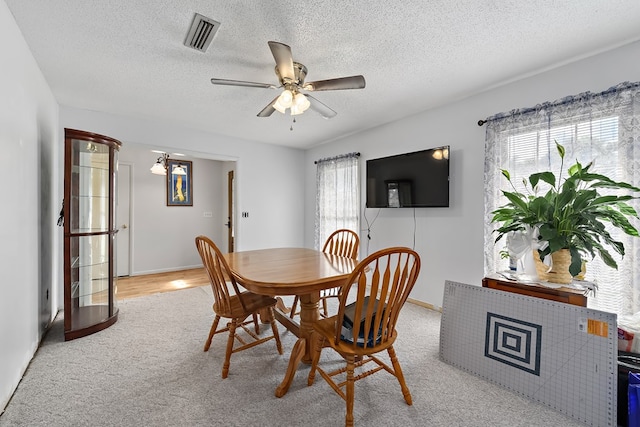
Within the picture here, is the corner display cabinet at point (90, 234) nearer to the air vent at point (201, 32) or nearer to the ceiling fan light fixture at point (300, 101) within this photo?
the air vent at point (201, 32)

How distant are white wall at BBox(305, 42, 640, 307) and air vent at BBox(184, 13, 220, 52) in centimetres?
250

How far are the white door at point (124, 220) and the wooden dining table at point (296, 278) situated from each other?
11.7 feet

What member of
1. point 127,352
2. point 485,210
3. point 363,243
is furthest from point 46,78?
point 485,210

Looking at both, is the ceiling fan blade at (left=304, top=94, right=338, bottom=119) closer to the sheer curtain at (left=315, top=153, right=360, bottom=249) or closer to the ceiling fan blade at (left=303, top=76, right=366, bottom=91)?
the ceiling fan blade at (left=303, top=76, right=366, bottom=91)

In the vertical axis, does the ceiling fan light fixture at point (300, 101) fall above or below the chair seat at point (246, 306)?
above

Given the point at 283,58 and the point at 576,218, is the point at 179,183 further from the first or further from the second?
the point at 576,218

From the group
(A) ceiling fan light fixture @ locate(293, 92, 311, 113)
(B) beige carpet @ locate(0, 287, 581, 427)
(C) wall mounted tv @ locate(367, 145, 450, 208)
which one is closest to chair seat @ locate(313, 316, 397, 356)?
(B) beige carpet @ locate(0, 287, 581, 427)

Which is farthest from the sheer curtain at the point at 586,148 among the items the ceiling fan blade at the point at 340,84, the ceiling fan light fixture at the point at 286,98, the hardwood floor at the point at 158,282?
the hardwood floor at the point at 158,282

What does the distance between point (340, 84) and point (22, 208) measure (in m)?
2.44

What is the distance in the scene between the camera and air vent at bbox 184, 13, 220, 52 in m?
1.72

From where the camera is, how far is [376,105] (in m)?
3.15

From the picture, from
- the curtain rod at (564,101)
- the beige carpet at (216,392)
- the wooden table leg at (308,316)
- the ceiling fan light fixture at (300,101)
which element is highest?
the curtain rod at (564,101)

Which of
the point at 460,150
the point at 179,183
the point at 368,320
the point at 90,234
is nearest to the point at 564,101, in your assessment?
the point at 460,150

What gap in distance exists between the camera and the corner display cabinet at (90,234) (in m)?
2.47
